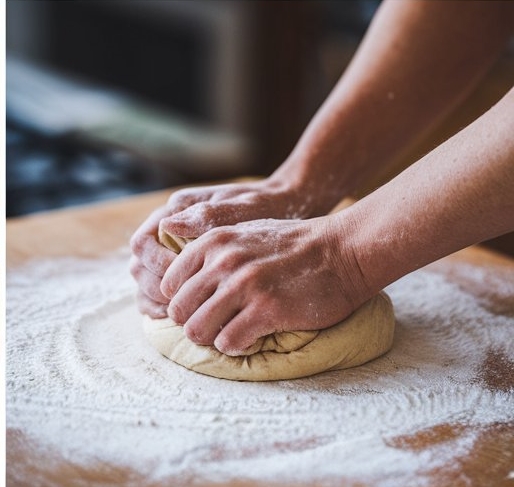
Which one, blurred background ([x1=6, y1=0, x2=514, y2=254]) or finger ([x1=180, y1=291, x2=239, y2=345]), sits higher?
finger ([x1=180, y1=291, x2=239, y2=345])

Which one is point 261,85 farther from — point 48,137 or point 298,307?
point 298,307

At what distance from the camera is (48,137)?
2.86 m

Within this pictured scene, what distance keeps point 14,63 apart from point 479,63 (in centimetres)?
335

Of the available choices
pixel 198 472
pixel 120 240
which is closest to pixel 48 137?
pixel 120 240

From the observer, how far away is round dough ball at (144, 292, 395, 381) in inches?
43.0

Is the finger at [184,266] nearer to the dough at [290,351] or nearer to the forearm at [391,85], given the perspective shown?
the dough at [290,351]

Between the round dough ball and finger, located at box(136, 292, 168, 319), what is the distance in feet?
0.11

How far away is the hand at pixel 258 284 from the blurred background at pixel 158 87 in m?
1.34

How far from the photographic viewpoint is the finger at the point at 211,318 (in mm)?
1063

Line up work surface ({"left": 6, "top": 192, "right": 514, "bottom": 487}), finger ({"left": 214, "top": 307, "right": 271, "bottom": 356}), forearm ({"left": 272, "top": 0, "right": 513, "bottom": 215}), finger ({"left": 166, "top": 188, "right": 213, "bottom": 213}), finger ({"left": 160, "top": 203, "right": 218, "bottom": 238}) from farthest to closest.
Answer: forearm ({"left": 272, "top": 0, "right": 513, "bottom": 215}) < finger ({"left": 166, "top": 188, "right": 213, "bottom": 213}) < finger ({"left": 160, "top": 203, "right": 218, "bottom": 238}) < finger ({"left": 214, "top": 307, "right": 271, "bottom": 356}) < work surface ({"left": 6, "top": 192, "right": 514, "bottom": 487})

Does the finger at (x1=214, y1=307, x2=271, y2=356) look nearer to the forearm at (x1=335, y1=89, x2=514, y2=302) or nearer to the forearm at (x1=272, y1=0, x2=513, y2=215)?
the forearm at (x1=335, y1=89, x2=514, y2=302)

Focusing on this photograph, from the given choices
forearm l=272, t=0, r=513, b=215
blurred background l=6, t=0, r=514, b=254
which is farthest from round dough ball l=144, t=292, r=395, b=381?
blurred background l=6, t=0, r=514, b=254

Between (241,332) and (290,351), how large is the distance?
0.09 metres

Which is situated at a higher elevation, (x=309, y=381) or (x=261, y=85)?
(x=309, y=381)
